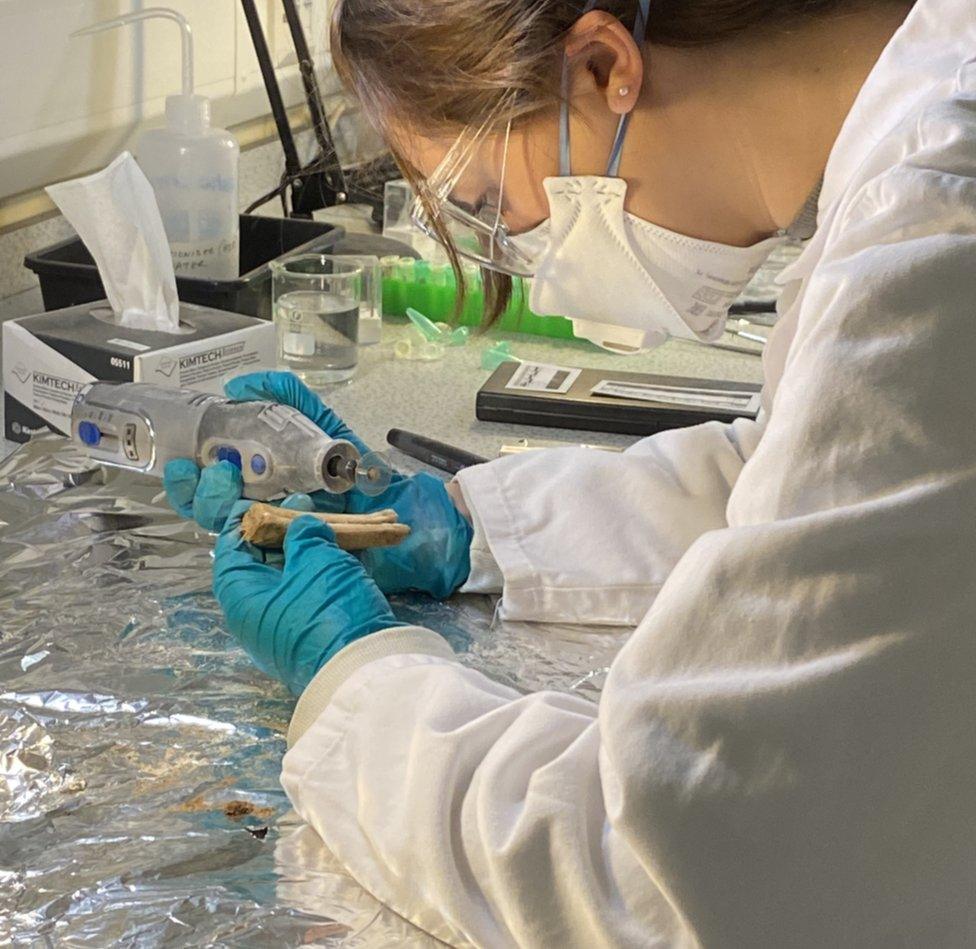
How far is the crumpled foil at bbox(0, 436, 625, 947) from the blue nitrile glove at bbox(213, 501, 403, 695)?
0.03 m

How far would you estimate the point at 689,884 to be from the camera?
59cm

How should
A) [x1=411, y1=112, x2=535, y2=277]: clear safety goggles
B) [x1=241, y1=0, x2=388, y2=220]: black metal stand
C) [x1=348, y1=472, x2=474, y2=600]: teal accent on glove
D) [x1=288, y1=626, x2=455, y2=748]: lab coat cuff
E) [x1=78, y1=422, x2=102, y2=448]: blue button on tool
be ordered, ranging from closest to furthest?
1. [x1=288, y1=626, x2=455, y2=748]: lab coat cuff
2. [x1=411, y1=112, x2=535, y2=277]: clear safety goggles
3. [x1=348, y1=472, x2=474, y2=600]: teal accent on glove
4. [x1=78, y1=422, x2=102, y2=448]: blue button on tool
5. [x1=241, y1=0, x2=388, y2=220]: black metal stand

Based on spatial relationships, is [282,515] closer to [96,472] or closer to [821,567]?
[96,472]

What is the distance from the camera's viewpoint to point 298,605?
0.89 m

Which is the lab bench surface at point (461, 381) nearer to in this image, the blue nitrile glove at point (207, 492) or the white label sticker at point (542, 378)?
the white label sticker at point (542, 378)

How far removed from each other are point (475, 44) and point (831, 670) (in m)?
0.47

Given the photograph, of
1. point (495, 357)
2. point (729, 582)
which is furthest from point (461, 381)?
point (729, 582)

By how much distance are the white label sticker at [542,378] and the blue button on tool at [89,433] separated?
1.46 ft

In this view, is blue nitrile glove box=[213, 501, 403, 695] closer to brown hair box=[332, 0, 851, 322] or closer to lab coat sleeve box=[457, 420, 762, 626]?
lab coat sleeve box=[457, 420, 762, 626]

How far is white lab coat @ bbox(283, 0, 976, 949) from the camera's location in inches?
23.0

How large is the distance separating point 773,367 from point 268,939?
500 mm

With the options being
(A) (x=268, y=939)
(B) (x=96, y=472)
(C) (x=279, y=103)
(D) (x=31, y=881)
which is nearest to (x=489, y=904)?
(A) (x=268, y=939)

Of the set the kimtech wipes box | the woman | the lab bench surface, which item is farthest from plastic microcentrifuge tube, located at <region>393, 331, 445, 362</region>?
the woman

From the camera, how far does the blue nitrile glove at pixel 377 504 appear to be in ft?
3.47
